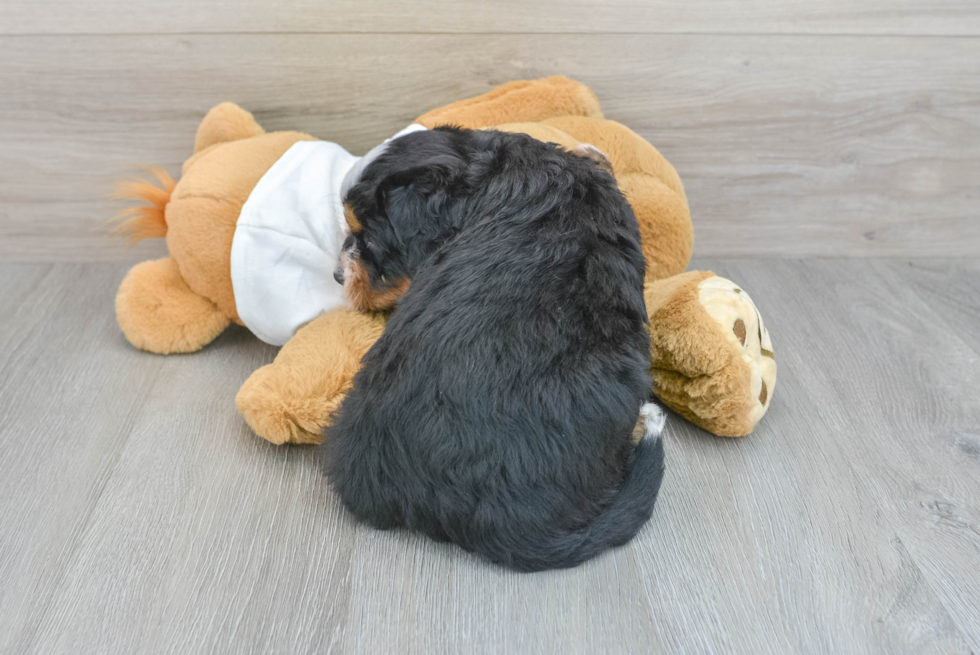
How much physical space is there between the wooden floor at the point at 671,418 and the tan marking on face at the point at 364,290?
31 centimetres

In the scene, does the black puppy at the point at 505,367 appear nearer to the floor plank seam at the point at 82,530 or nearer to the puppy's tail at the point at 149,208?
the floor plank seam at the point at 82,530

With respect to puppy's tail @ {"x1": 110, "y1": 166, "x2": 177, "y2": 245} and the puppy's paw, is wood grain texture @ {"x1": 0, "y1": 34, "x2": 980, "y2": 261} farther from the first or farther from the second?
the puppy's paw

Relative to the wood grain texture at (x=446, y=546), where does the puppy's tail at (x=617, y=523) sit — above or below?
above

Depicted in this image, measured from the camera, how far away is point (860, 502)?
1.13 m

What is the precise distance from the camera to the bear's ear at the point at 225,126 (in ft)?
5.10

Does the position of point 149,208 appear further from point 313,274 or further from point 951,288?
point 951,288

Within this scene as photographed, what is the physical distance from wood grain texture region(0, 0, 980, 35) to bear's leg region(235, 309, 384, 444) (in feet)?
2.50

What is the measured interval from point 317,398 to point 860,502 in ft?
3.09

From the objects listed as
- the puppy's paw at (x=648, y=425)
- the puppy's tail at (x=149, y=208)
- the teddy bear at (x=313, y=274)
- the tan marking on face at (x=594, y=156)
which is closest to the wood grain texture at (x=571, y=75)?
the teddy bear at (x=313, y=274)

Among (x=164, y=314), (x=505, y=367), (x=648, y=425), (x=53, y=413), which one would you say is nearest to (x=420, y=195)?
(x=505, y=367)

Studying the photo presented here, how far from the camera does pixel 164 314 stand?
4.78ft

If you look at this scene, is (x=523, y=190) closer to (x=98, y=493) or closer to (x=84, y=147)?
(x=98, y=493)

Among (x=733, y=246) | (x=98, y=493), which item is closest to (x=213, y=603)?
(x=98, y=493)

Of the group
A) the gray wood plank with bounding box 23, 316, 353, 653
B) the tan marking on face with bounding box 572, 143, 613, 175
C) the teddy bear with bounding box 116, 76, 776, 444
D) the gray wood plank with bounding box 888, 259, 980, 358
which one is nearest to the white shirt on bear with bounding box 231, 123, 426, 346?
the teddy bear with bounding box 116, 76, 776, 444
